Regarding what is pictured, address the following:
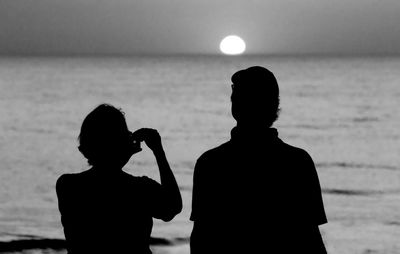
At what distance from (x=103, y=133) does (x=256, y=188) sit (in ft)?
2.02

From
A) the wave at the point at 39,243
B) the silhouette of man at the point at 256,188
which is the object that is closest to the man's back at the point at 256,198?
the silhouette of man at the point at 256,188

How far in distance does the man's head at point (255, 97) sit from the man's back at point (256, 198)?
0.19 ft

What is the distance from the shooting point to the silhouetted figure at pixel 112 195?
2.94 m

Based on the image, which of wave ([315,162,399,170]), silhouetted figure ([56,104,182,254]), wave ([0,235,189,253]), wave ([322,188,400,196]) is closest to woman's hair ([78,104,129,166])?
silhouetted figure ([56,104,182,254])

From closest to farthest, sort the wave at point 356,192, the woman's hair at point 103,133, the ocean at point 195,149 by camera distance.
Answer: the woman's hair at point 103,133, the ocean at point 195,149, the wave at point 356,192

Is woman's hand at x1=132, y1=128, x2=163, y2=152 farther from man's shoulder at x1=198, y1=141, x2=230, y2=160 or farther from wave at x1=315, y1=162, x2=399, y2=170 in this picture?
wave at x1=315, y1=162, x2=399, y2=170

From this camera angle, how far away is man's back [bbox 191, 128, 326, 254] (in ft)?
9.31

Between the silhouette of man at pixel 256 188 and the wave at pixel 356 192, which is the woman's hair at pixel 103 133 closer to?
the silhouette of man at pixel 256 188

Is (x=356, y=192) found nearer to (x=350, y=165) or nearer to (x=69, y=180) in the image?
(x=350, y=165)

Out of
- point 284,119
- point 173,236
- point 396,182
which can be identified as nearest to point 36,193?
point 173,236

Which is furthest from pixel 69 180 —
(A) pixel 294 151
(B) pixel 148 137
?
(A) pixel 294 151

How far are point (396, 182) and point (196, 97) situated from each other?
46.9 metres

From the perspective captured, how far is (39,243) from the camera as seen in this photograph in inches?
471

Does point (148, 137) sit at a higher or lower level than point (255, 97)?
lower
